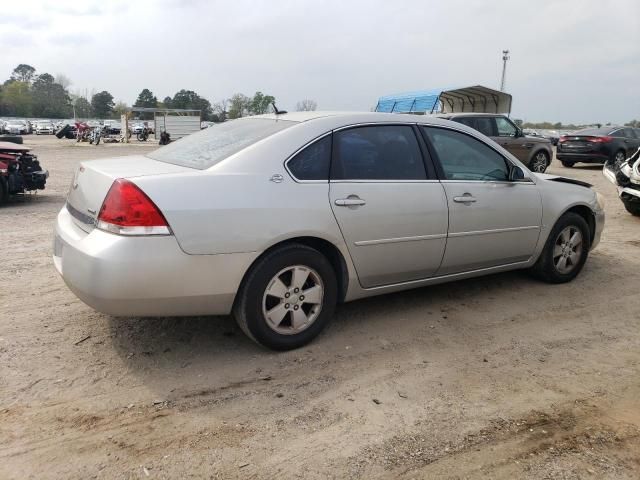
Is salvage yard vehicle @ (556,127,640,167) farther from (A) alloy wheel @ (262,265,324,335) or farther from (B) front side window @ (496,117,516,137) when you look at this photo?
(A) alloy wheel @ (262,265,324,335)

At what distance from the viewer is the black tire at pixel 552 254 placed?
4973 mm

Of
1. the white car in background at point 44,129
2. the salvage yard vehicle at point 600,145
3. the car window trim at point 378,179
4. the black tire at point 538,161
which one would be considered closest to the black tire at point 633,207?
the car window trim at point 378,179

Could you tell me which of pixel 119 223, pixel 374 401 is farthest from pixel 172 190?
pixel 374 401

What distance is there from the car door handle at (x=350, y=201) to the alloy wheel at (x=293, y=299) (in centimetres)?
49

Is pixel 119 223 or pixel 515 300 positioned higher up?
pixel 119 223

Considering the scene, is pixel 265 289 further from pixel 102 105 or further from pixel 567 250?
pixel 102 105

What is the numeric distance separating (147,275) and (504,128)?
13.5 m

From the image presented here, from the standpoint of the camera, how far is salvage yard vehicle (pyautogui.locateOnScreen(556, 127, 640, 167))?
17328 millimetres

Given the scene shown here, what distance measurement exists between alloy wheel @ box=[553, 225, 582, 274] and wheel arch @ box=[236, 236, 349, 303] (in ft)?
7.82

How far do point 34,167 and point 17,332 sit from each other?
6.60m

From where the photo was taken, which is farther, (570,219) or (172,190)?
(570,219)

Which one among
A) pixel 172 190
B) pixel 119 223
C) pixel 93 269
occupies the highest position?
pixel 172 190

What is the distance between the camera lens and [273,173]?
11.1 feet

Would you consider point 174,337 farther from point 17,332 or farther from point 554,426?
point 554,426
